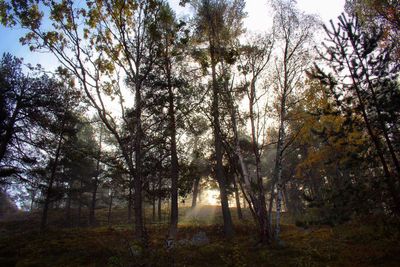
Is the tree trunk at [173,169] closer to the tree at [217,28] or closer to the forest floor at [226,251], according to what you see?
the forest floor at [226,251]

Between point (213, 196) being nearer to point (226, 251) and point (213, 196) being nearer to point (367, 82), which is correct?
point (226, 251)

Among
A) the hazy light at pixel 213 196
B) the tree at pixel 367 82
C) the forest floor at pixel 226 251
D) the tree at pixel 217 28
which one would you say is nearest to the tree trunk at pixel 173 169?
the forest floor at pixel 226 251

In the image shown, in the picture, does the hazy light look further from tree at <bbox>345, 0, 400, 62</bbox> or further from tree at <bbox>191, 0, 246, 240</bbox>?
tree at <bbox>345, 0, 400, 62</bbox>

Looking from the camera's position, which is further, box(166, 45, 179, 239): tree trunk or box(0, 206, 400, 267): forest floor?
box(166, 45, 179, 239): tree trunk

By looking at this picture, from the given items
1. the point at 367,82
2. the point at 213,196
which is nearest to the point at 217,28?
the point at 367,82

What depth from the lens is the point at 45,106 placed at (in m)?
17.3

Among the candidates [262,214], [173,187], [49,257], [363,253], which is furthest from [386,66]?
[49,257]

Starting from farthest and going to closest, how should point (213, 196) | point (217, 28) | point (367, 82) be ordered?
point (213, 196)
point (217, 28)
point (367, 82)

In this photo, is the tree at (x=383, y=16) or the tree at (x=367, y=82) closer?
the tree at (x=367, y=82)

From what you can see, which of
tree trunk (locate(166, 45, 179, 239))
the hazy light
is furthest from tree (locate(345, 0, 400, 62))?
the hazy light

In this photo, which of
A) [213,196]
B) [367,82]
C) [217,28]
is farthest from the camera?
[213,196]

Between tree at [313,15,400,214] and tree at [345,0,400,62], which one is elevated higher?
tree at [345,0,400,62]

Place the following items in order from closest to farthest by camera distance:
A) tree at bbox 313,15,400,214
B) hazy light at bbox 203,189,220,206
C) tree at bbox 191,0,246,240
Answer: tree at bbox 313,15,400,214 → tree at bbox 191,0,246,240 → hazy light at bbox 203,189,220,206

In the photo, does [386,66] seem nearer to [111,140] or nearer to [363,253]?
[363,253]
